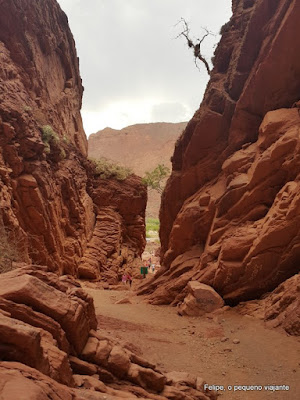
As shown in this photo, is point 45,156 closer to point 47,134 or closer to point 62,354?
point 47,134

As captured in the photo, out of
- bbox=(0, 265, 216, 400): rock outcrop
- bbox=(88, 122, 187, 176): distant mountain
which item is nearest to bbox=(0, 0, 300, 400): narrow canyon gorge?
bbox=(0, 265, 216, 400): rock outcrop

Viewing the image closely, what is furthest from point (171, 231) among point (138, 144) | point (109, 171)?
point (138, 144)

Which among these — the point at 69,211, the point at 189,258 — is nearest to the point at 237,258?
the point at 189,258

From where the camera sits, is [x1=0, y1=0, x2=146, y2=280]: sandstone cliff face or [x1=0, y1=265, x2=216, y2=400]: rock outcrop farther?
[x1=0, y1=0, x2=146, y2=280]: sandstone cliff face

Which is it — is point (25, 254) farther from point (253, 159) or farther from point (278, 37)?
point (278, 37)

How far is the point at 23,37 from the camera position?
61.3 feet

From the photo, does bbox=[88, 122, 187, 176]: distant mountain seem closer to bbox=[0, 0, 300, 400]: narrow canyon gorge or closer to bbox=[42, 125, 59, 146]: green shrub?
bbox=[0, 0, 300, 400]: narrow canyon gorge

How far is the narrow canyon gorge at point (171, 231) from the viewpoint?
440 cm

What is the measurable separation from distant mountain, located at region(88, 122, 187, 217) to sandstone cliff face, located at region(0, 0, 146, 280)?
53.5 meters

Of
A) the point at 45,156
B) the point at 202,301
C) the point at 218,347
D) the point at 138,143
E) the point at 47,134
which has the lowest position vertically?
the point at 218,347

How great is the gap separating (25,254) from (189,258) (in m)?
7.64

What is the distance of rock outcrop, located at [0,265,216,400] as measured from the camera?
3.08 meters

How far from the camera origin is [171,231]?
47.4ft

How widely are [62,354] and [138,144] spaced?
87685mm
